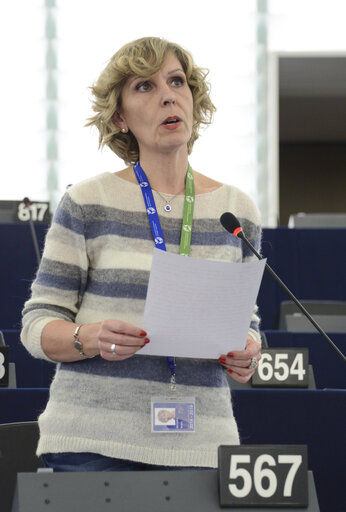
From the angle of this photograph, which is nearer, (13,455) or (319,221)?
(13,455)

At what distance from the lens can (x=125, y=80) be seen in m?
2.01

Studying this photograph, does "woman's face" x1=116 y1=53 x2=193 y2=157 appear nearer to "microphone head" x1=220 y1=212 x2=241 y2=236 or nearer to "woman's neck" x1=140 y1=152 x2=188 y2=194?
"woman's neck" x1=140 y1=152 x2=188 y2=194

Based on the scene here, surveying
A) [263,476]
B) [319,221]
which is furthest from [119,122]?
[319,221]

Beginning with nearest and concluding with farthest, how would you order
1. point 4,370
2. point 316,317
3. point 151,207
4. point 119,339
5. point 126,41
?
point 119,339, point 151,207, point 4,370, point 316,317, point 126,41

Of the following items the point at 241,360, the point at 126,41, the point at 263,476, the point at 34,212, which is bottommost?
the point at 263,476

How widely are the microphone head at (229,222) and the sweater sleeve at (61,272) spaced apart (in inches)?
10.5

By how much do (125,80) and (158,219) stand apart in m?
0.30

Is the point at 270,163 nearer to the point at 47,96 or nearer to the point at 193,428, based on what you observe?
the point at 47,96

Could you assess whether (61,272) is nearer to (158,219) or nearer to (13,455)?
(158,219)

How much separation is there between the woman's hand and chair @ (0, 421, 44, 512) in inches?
29.3

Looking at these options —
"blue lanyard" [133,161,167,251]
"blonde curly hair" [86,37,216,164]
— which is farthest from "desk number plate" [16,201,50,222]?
"blue lanyard" [133,161,167,251]

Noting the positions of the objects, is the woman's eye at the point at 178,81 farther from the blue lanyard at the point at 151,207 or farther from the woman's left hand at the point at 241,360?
the woman's left hand at the point at 241,360

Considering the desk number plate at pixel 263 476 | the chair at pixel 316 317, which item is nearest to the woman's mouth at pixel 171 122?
the desk number plate at pixel 263 476

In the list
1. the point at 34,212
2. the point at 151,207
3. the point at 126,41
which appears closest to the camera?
the point at 151,207
